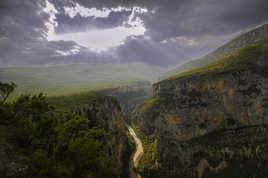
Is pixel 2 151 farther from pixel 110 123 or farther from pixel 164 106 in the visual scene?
pixel 164 106

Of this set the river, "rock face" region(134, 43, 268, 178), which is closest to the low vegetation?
the river

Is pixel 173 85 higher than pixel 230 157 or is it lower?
higher

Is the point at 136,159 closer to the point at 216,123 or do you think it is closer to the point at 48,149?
the point at 216,123

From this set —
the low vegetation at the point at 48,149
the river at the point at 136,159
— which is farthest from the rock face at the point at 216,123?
the low vegetation at the point at 48,149

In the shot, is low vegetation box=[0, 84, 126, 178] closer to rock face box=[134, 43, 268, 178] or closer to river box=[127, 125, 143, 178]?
river box=[127, 125, 143, 178]

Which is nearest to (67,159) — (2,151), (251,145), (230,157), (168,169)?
(2,151)

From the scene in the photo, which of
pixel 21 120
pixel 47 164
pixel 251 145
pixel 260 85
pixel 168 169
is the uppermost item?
pixel 260 85

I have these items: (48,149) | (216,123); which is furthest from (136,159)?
(48,149)

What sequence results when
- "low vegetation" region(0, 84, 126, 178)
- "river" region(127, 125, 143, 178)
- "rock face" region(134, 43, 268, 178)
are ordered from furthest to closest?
"rock face" region(134, 43, 268, 178)
"river" region(127, 125, 143, 178)
"low vegetation" region(0, 84, 126, 178)
